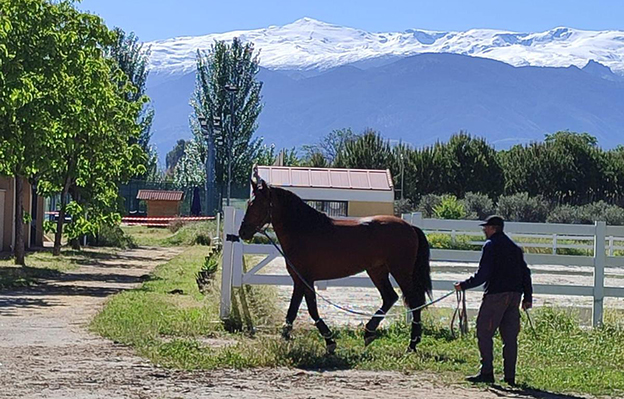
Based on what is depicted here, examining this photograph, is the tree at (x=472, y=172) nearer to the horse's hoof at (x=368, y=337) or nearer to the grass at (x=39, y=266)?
the grass at (x=39, y=266)

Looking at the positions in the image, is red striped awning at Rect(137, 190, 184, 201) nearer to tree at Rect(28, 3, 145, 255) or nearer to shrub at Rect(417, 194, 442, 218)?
shrub at Rect(417, 194, 442, 218)

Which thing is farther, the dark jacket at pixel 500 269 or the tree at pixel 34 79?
the tree at pixel 34 79

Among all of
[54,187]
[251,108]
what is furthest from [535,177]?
[54,187]

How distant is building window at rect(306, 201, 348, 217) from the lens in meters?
44.5

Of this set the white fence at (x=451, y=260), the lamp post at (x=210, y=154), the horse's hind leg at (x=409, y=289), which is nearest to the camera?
the horse's hind leg at (x=409, y=289)

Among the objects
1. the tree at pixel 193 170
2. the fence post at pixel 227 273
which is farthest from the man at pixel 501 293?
the tree at pixel 193 170

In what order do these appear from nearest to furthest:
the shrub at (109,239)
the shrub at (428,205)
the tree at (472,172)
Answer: the shrub at (109,239) < the shrub at (428,205) < the tree at (472,172)

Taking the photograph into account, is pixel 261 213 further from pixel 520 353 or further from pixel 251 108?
pixel 251 108

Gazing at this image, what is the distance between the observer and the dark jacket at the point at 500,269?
34.2 feet

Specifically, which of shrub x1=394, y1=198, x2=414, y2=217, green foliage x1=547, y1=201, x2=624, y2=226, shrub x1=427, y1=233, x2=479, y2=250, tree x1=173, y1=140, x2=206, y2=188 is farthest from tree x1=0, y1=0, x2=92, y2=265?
tree x1=173, y1=140, x2=206, y2=188

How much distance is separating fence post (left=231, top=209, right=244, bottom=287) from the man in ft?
13.9

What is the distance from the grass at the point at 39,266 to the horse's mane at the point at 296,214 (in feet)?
33.9

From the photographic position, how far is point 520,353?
12430 mm

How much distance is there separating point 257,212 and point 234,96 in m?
59.3
